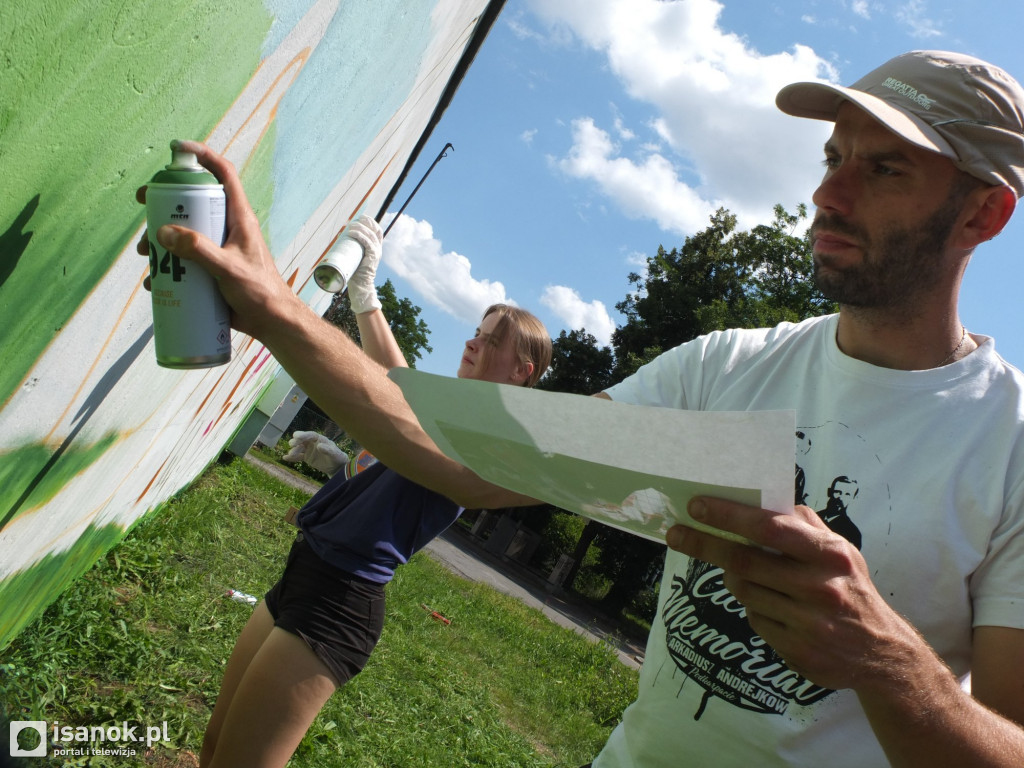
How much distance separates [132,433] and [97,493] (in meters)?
0.33

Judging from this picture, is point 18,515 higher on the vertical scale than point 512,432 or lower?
lower

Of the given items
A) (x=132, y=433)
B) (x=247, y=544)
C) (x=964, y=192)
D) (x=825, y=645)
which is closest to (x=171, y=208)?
(x=825, y=645)

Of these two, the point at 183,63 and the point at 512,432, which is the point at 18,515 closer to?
the point at 183,63

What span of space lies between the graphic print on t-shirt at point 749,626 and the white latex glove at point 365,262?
1.81 m

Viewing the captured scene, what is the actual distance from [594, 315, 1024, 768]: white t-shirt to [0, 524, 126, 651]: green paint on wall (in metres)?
1.93

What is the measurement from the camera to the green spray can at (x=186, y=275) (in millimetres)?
1221

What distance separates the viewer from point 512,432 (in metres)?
1.16

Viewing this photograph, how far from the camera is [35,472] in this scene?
1.92m

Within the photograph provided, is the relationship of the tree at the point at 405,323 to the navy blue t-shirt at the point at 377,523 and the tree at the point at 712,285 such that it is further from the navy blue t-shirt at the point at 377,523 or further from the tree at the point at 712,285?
the navy blue t-shirt at the point at 377,523

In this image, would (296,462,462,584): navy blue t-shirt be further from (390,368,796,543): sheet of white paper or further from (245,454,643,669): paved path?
(245,454,643,669): paved path

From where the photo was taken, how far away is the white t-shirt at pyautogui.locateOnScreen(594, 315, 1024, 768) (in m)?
1.44

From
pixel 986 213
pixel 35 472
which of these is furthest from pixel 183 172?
pixel 986 213

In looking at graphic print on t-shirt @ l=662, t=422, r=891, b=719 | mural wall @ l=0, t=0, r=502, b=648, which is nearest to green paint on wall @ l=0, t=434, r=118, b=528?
mural wall @ l=0, t=0, r=502, b=648

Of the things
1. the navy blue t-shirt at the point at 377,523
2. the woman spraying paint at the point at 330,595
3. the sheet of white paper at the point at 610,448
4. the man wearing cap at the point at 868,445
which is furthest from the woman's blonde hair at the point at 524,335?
the sheet of white paper at the point at 610,448
